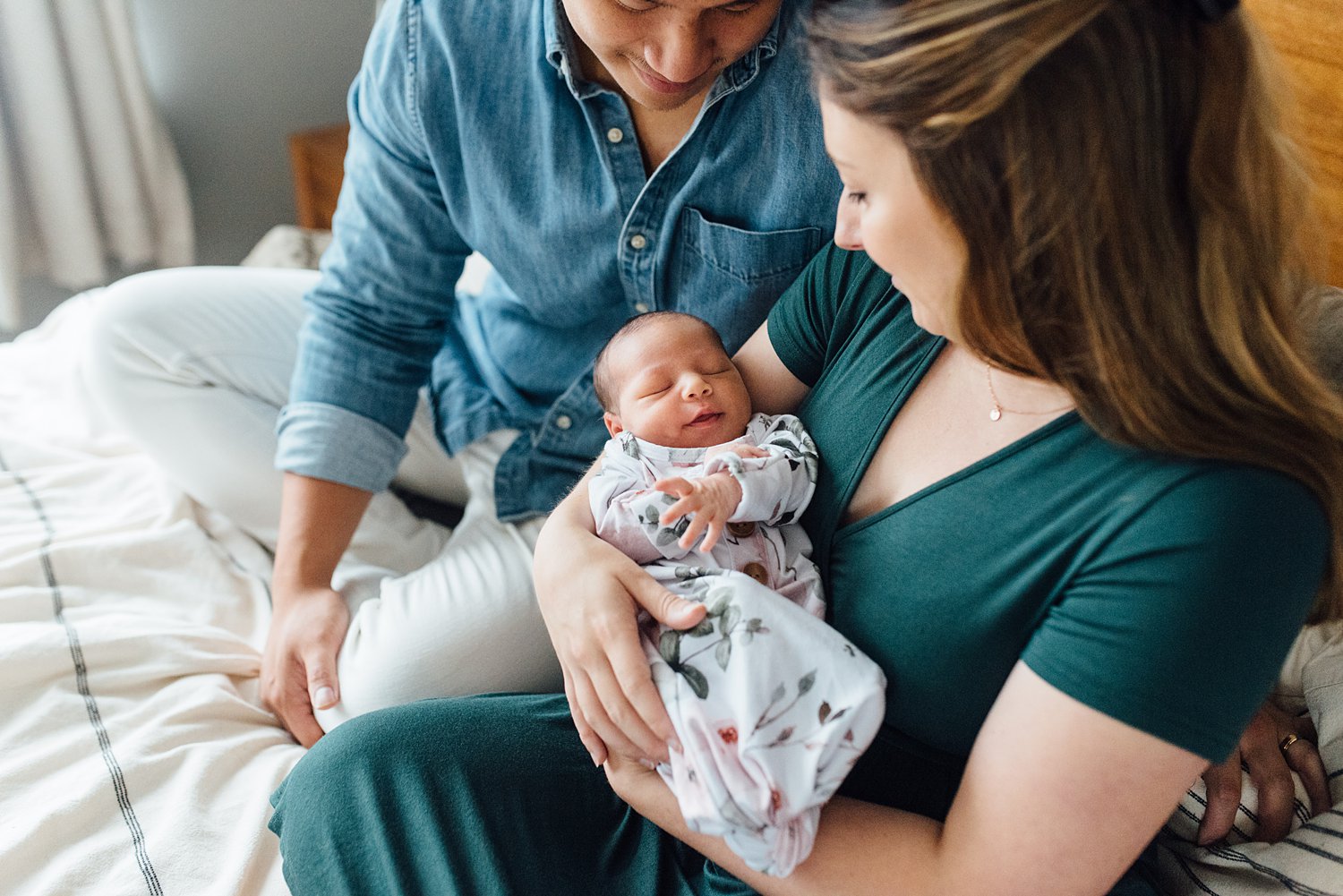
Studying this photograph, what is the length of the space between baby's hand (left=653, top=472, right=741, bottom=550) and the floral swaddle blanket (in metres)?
0.01

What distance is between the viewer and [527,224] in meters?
1.44

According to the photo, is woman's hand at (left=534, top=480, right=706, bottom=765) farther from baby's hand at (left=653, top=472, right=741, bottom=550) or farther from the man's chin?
the man's chin

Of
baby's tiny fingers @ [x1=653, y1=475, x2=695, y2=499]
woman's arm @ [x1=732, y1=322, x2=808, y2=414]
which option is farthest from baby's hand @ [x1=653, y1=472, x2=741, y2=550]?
woman's arm @ [x1=732, y1=322, x2=808, y2=414]

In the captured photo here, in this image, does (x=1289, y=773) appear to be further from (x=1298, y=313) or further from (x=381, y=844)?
(x=381, y=844)

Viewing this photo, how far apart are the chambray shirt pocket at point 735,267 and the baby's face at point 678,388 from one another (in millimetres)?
140

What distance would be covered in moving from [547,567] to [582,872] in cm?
30

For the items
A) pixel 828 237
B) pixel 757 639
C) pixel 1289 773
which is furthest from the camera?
pixel 828 237

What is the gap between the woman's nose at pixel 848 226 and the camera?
0.98 m

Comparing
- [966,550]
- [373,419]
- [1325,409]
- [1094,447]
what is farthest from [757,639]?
[373,419]

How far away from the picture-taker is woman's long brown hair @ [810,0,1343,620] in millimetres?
787

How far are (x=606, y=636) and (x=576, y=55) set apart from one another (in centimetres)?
70

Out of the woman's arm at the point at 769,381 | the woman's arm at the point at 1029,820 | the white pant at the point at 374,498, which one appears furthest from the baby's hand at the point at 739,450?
the white pant at the point at 374,498

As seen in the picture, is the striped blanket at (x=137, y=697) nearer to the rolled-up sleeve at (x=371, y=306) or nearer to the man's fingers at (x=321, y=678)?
the man's fingers at (x=321, y=678)

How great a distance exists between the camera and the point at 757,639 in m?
0.96
